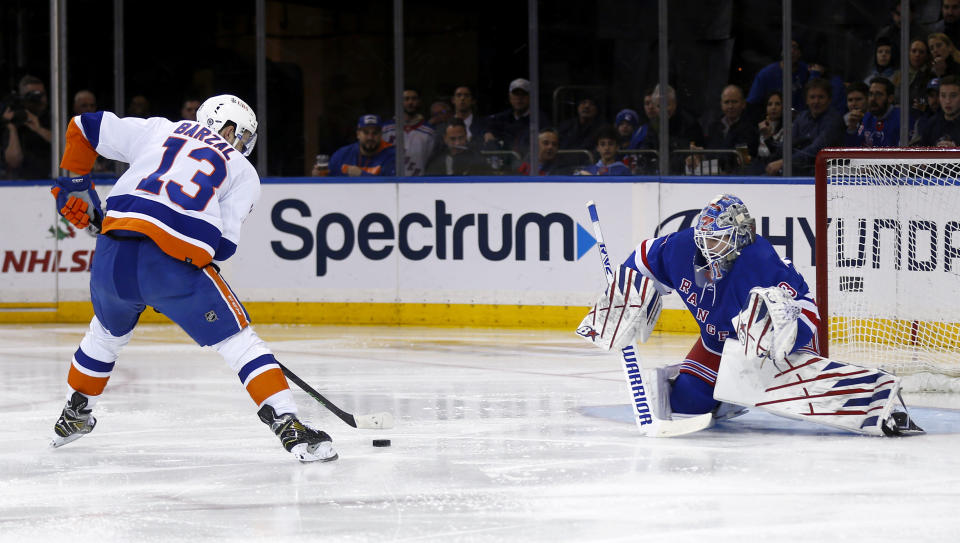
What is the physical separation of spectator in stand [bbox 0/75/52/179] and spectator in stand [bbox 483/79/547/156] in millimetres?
2827

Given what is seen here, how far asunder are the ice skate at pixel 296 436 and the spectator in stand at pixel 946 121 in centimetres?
446

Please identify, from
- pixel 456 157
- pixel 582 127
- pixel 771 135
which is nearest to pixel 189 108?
pixel 456 157

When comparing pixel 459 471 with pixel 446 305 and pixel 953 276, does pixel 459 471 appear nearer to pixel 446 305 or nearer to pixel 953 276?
pixel 953 276

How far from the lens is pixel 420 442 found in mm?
4672

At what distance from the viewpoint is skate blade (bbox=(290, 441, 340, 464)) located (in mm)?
4211

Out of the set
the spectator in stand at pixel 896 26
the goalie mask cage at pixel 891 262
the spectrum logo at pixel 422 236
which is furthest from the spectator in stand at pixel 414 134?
the goalie mask cage at pixel 891 262

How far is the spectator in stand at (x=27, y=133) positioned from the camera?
8.98m

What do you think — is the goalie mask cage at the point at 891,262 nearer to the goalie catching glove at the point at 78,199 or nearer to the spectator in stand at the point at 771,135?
the spectator in stand at the point at 771,135

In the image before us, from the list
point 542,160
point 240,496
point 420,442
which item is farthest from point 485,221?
point 240,496

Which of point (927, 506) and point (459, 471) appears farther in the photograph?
point (459, 471)

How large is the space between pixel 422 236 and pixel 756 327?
425 centimetres

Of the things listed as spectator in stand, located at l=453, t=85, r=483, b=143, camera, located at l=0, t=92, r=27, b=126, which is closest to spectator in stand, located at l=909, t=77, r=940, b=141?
spectator in stand, located at l=453, t=85, r=483, b=143

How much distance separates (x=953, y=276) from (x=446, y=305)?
3.52 metres

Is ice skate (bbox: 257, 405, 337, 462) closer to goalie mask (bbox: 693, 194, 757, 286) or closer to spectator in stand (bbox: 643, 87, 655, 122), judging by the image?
goalie mask (bbox: 693, 194, 757, 286)
